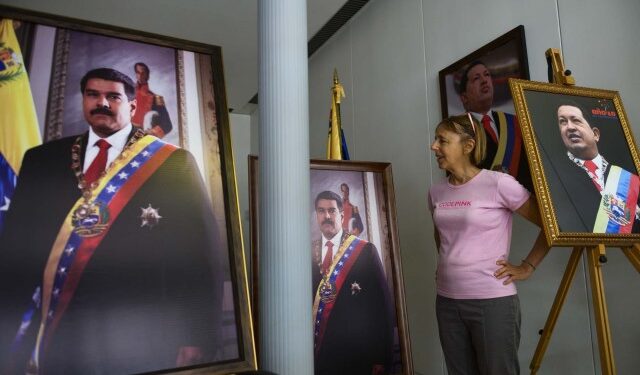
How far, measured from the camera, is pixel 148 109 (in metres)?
1.29

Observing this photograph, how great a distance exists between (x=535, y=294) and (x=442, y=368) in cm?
87

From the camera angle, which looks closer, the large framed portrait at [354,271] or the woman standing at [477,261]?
the woman standing at [477,261]

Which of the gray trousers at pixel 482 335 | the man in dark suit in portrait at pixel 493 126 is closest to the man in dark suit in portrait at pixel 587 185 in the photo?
the gray trousers at pixel 482 335

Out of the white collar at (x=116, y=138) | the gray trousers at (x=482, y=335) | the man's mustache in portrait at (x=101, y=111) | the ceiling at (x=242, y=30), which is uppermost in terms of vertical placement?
the ceiling at (x=242, y=30)

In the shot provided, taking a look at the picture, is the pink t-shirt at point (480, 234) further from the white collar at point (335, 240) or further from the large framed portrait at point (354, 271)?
the white collar at point (335, 240)

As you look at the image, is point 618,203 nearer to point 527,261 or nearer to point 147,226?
point 527,261

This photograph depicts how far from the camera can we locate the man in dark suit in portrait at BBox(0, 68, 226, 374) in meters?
1.06

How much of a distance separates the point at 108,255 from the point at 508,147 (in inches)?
79.6

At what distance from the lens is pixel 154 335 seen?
1.14 metres

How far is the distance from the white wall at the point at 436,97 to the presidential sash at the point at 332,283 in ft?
3.14

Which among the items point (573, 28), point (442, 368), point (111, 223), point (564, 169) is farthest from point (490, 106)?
point (111, 223)

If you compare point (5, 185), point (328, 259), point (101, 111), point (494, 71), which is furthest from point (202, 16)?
point (5, 185)

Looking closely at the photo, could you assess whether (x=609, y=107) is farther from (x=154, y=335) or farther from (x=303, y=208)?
(x=154, y=335)

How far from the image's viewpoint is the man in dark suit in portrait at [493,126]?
2.31 m
